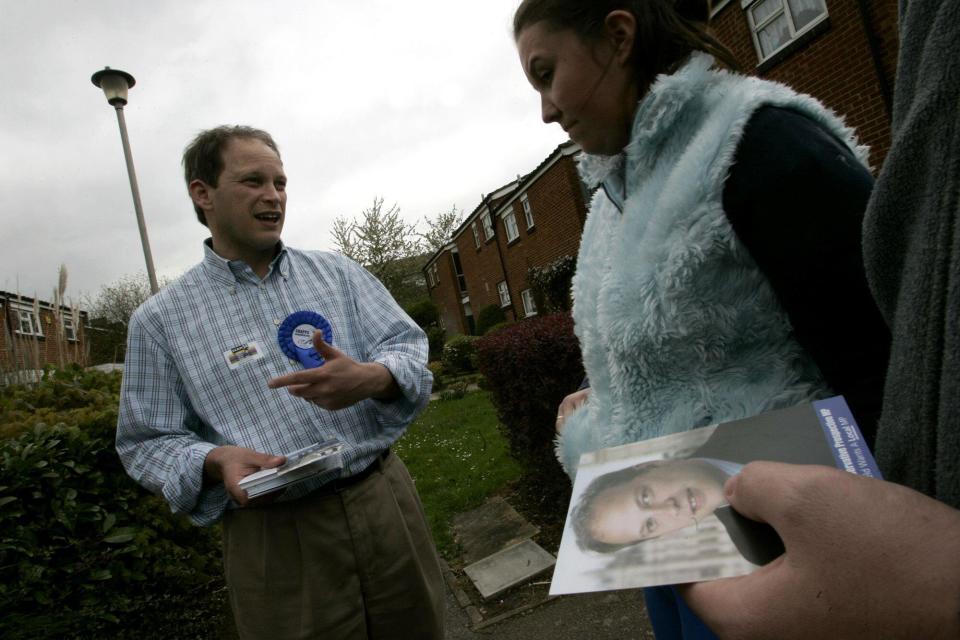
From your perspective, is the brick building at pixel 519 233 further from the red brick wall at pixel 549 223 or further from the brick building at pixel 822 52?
the brick building at pixel 822 52

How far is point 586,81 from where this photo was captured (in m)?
1.27

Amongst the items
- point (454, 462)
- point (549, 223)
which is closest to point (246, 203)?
point (454, 462)

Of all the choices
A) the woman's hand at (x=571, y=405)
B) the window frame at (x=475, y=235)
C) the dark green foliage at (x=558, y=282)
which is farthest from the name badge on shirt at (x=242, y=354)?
the window frame at (x=475, y=235)

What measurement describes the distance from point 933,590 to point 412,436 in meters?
9.85

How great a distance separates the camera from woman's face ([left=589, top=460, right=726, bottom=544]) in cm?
75

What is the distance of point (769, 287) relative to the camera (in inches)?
41.4

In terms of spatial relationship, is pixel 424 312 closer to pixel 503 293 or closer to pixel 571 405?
pixel 503 293

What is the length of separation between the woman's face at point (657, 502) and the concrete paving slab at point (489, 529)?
3.89 metres

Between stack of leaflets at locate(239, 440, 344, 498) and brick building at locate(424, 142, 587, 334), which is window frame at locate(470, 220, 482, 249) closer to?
brick building at locate(424, 142, 587, 334)

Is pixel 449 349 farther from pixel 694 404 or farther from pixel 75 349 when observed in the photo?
pixel 694 404

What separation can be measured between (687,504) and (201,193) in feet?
7.43

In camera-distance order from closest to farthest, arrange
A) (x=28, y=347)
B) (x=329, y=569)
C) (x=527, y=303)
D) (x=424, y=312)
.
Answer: (x=329, y=569) → (x=28, y=347) → (x=527, y=303) → (x=424, y=312)

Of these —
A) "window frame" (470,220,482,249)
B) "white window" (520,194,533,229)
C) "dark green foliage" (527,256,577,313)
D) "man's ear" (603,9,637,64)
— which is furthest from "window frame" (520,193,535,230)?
"man's ear" (603,9,637,64)

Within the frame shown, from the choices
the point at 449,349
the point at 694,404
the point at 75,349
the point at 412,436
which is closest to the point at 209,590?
the point at 75,349
